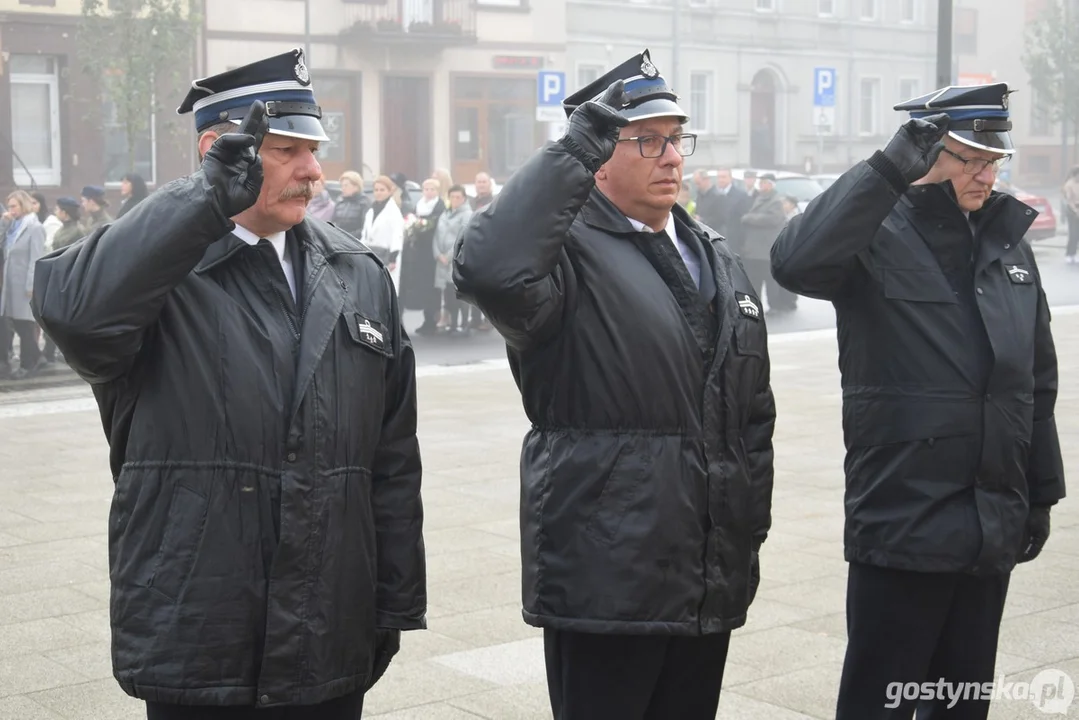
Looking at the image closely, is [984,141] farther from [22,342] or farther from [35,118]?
[35,118]

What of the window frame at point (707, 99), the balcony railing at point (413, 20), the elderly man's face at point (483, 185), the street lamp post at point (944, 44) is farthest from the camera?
the window frame at point (707, 99)

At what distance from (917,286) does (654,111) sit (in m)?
1.02

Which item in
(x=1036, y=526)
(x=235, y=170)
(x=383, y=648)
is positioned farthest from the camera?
(x=1036, y=526)

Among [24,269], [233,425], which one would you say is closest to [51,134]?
[24,269]

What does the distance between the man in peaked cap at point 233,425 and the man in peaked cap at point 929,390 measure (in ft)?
5.16

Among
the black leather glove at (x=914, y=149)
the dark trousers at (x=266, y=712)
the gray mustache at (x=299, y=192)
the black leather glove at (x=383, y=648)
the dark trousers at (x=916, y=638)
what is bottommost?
the dark trousers at (x=916, y=638)

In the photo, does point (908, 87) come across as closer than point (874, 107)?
No

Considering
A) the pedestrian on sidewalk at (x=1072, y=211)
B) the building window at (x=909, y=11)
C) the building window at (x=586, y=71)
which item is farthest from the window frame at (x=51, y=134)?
the building window at (x=909, y=11)

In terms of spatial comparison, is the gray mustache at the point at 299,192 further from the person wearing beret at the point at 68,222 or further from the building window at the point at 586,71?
the building window at the point at 586,71

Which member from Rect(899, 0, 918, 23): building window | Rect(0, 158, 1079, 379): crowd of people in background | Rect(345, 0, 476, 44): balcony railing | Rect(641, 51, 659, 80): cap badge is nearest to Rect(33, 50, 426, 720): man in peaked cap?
Rect(641, 51, 659, 80): cap badge

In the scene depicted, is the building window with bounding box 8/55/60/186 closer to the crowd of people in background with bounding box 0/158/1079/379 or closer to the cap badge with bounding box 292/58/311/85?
the crowd of people in background with bounding box 0/158/1079/379

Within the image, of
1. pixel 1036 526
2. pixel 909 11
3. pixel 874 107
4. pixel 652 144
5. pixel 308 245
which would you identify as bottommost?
pixel 1036 526

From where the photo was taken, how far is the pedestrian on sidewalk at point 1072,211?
29.2 meters

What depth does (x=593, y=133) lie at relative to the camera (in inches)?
146
